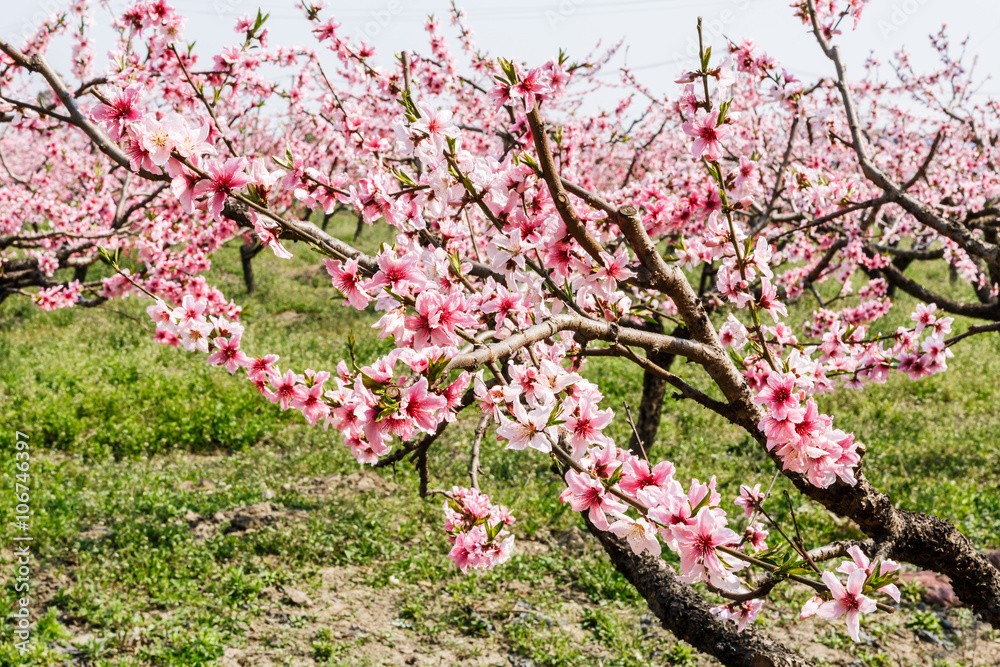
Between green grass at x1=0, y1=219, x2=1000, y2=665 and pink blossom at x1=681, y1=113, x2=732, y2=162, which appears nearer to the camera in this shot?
pink blossom at x1=681, y1=113, x2=732, y2=162

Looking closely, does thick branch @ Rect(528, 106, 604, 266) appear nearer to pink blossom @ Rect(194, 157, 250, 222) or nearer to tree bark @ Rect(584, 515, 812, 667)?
pink blossom @ Rect(194, 157, 250, 222)

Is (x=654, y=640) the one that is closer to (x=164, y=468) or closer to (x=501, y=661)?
(x=501, y=661)

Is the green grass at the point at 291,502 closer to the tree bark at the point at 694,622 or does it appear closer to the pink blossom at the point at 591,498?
the tree bark at the point at 694,622

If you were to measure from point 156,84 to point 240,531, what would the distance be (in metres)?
4.09

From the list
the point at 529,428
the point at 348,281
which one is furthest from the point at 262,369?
the point at 529,428

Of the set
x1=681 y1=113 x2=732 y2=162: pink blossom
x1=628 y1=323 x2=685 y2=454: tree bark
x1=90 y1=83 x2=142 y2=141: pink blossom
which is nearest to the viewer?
x1=90 y1=83 x2=142 y2=141: pink blossom

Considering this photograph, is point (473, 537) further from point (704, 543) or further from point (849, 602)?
point (849, 602)

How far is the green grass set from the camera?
4129mm

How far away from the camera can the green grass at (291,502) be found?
13.5 feet

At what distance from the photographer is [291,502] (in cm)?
566

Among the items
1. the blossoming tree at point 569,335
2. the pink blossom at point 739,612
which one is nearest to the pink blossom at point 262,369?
the blossoming tree at point 569,335

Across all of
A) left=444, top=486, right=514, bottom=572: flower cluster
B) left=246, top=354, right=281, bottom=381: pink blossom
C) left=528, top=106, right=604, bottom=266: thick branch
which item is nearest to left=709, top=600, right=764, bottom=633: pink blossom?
left=444, top=486, right=514, bottom=572: flower cluster

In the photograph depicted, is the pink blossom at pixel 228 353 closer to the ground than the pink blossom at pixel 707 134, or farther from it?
closer to the ground

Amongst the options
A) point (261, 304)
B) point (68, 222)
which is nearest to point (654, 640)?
point (68, 222)
